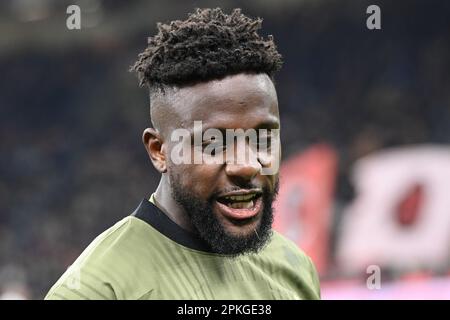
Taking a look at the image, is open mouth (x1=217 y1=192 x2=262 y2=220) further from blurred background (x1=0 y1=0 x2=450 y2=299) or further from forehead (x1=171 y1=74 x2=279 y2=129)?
blurred background (x1=0 y1=0 x2=450 y2=299)

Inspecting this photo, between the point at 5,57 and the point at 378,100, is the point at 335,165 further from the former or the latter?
the point at 5,57

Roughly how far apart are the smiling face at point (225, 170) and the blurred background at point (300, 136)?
20.7 ft

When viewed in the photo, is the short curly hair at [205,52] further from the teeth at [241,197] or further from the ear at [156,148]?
the teeth at [241,197]

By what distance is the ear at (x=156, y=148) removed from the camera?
2.43 meters

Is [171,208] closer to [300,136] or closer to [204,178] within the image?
[204,178]

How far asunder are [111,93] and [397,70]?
15.2 ft

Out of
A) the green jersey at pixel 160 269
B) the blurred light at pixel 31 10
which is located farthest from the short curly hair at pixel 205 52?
the blurred light at pixel 31 10

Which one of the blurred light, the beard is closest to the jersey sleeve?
the beard

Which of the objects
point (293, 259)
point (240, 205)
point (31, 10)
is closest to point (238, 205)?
point (240, 205)

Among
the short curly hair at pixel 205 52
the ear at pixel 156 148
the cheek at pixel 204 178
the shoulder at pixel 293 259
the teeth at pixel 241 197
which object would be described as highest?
the short curly hair at pixel 205 52

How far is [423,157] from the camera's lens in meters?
9.77

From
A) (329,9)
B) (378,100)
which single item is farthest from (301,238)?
(329,9)

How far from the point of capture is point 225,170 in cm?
228

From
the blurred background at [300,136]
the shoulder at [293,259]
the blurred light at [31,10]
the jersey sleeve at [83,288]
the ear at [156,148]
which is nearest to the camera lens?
the jersey sleeve at [83,288]
